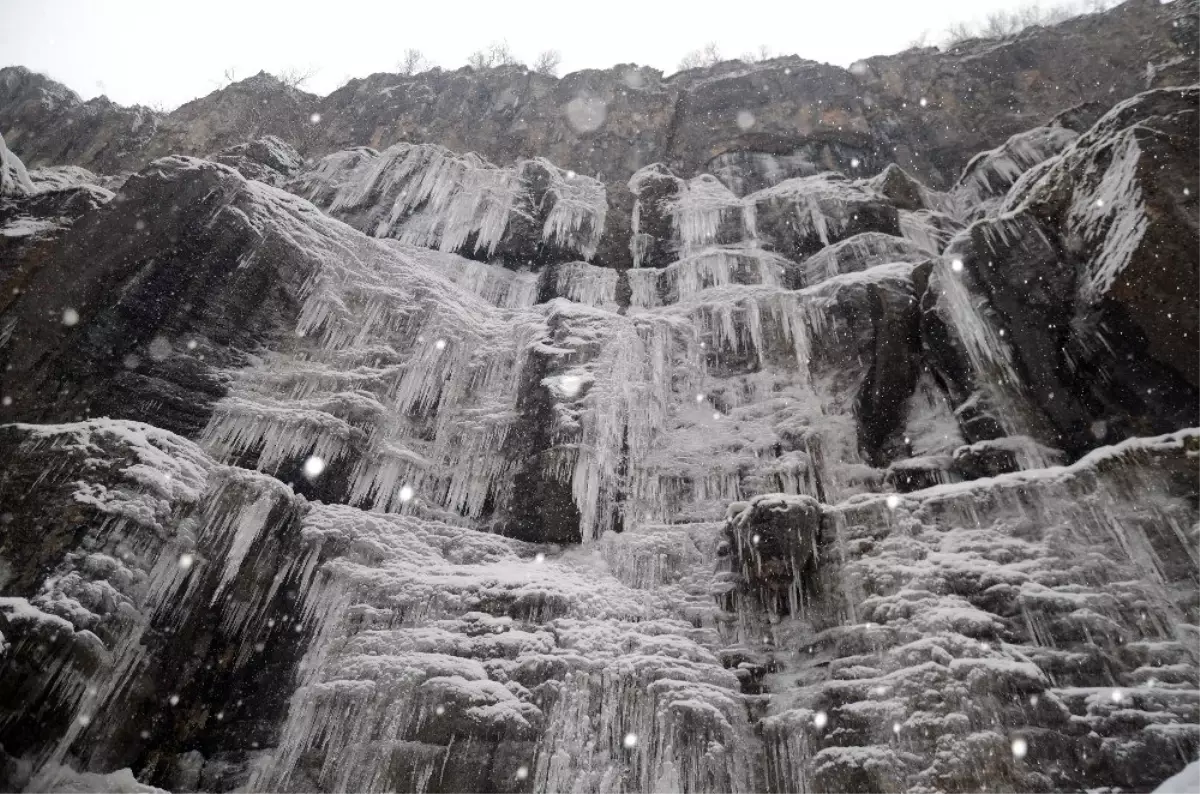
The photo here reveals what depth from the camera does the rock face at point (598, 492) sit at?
589 centimetres

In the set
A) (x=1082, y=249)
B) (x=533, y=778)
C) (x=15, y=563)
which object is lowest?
(x=533, y=778)

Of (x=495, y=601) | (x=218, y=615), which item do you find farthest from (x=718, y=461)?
(x=218, y=615)

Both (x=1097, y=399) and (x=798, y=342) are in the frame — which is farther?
(x=798, y=342)

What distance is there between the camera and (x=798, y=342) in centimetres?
1185

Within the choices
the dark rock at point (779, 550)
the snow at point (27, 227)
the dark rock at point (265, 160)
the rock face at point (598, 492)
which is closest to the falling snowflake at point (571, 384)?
the rock face at point (598, 492)

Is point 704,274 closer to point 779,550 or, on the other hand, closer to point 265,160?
point 779,550

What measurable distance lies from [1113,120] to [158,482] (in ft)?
41.9

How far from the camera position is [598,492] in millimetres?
10078

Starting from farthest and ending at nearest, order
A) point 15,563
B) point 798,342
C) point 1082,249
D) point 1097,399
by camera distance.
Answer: point 798,342
point 1082,249
point 1097,399
point 15,563

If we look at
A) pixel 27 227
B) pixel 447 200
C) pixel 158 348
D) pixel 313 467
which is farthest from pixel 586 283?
pixel 27 227

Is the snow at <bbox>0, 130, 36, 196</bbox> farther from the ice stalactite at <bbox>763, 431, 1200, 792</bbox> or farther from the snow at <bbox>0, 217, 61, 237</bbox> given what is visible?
the ice stalactite at <bbox>763, 431, 1200, 792</bbox>

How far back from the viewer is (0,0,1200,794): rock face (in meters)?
5.89

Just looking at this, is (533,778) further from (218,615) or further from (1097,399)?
(1097,399)

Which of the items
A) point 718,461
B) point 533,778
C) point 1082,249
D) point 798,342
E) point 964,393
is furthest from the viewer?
point 798,342
